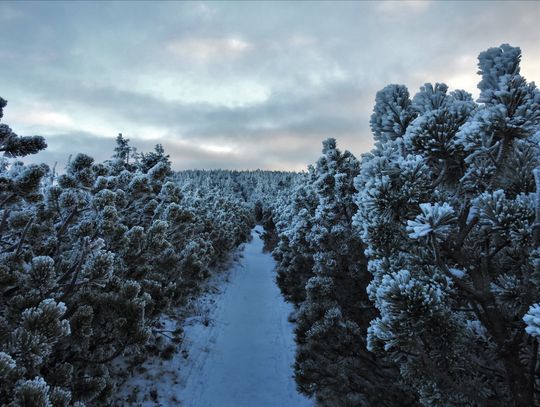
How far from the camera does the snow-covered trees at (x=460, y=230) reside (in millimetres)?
2648

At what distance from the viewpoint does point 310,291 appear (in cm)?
987

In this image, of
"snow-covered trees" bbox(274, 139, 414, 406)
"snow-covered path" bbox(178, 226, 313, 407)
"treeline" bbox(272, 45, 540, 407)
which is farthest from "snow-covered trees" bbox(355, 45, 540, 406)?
"snow-covered path" bbox(178, 226, 313, 407)

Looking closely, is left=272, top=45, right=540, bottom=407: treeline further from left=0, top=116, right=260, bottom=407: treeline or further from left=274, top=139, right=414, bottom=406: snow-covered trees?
left=0, top=116, right=260, bottom=407: treeline

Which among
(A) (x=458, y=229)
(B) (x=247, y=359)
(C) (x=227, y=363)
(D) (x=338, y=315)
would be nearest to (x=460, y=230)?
(A) (x=458, y=229)

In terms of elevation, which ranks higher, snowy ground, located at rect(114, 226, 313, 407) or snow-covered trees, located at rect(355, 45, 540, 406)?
snow-covered trees, located at rect(355, 45, 540, 406)

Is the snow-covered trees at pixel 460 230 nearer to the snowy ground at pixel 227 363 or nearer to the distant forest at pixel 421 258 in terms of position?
the distant forest at pixel 421 258

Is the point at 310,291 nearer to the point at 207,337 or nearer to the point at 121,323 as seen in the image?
the point at 121,323

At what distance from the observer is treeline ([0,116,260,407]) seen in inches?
135

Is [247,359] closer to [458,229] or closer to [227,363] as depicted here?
[227,363]

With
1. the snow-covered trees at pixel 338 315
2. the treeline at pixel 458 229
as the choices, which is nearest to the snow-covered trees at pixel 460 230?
the treeline at pixel 458 229

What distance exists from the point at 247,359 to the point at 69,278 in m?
10.9

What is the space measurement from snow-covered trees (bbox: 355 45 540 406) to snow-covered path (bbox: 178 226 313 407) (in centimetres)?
1003

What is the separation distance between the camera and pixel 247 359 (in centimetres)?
1475

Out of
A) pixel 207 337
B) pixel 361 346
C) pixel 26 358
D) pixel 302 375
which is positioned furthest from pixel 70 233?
pixel 207 337
